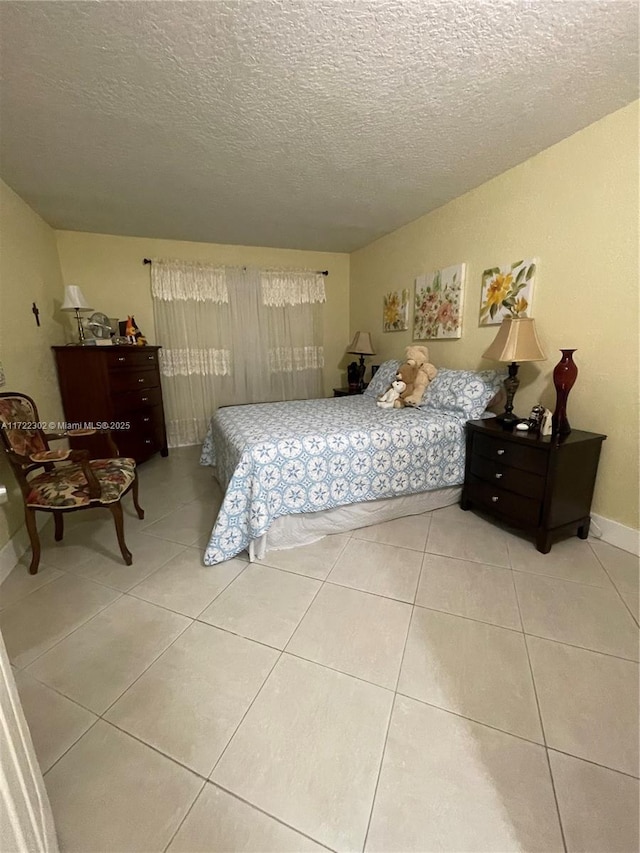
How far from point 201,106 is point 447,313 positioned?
87.3 inches

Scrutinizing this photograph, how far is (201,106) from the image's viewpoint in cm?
165

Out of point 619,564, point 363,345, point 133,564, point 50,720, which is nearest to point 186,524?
point 133,564

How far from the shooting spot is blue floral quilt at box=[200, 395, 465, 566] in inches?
72.3

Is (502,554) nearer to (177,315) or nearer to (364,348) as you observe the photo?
(364,348)

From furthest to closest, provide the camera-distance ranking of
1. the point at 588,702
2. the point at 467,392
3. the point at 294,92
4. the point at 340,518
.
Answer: the point at 467,392, the point at 340,518, the point at 294,92, the point at 588,702

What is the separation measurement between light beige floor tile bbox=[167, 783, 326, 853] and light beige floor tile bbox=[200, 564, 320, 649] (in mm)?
491

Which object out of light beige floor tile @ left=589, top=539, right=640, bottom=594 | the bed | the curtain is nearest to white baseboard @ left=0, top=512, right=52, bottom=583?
the bed

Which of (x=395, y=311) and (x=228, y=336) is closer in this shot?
(x=395, y=311)

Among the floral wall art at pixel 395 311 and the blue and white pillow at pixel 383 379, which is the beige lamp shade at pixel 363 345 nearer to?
the floral wall art at pixel 395 311

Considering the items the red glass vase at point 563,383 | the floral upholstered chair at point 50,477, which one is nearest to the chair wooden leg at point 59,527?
the floral upholstered chair at point 50,477

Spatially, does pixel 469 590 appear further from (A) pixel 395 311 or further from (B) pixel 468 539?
(A) pixel 395 311

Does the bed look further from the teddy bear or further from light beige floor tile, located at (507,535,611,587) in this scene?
light beige floor tile, located at (507,535,611,587)

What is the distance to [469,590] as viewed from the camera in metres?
1.64

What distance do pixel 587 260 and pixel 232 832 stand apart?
2876 mm
